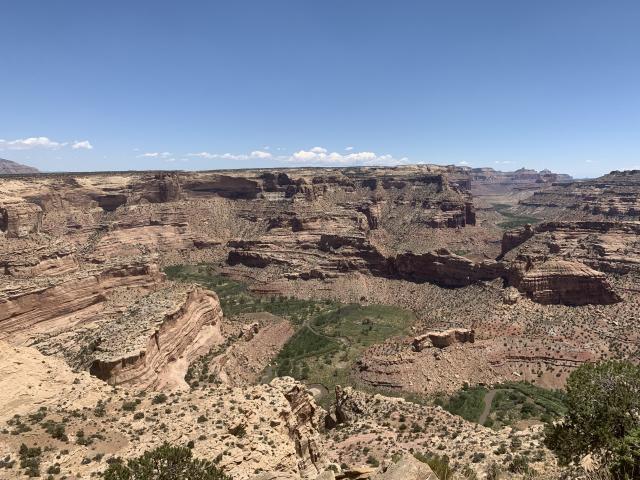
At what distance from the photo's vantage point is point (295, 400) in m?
31.8

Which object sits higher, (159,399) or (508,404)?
(159,399)

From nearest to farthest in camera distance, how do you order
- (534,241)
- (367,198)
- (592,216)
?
(534,241) → (592,216) → (367,198)

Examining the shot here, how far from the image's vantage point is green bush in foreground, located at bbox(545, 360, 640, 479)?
19.7m

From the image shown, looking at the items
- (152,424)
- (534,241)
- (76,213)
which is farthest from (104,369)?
(76,213)

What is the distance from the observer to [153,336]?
4175 cm

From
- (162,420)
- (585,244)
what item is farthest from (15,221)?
(585,244)

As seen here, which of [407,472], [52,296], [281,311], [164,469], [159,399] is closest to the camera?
[407,472]

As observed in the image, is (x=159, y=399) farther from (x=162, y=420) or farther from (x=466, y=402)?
(x=466, y=402)

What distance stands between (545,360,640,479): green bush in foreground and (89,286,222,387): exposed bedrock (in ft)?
102

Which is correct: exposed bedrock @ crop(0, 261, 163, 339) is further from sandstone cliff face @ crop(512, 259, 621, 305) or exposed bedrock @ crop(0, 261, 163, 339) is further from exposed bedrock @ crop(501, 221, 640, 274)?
exposed bedrock @ crop(501, 221, 640, 274)

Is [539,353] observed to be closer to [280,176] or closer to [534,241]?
[534,241]

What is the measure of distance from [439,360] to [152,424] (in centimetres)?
3934

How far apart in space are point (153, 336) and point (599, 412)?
36315 millimetres

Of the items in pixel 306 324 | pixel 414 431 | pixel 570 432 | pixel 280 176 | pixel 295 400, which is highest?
pixel 280 176
